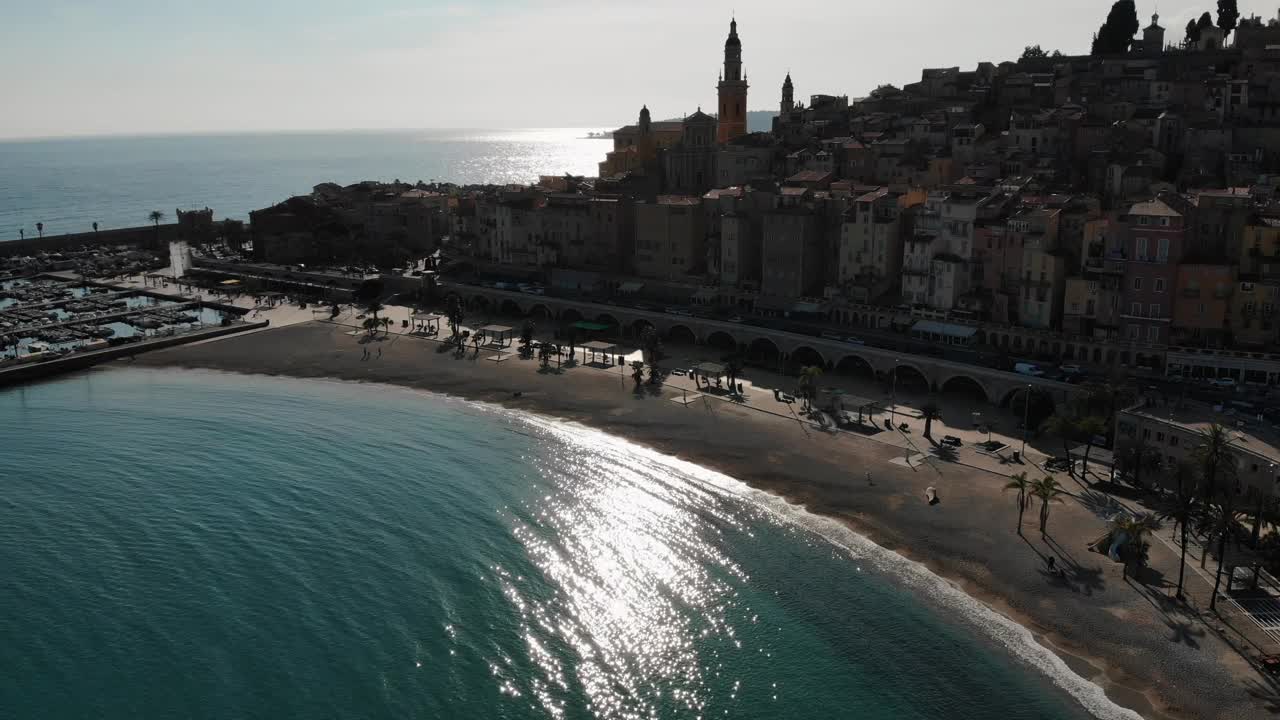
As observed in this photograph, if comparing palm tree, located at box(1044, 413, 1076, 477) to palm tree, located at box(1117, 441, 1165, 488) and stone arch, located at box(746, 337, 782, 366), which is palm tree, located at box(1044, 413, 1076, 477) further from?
stone arch, located at box(746, 337, 782, 366)

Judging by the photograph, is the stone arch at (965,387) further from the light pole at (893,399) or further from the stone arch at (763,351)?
the stone arch at (763,351)

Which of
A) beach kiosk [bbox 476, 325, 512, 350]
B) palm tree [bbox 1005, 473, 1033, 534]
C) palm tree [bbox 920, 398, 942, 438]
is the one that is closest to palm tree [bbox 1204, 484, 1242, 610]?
palm tree [bbox 1005, 473, 1033, 534]

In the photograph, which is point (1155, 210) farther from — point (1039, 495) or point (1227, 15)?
point (1227, 15)

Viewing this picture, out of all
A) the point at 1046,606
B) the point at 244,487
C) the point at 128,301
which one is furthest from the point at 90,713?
the point at 128,301

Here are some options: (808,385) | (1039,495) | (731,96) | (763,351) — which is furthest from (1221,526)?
(731,96)

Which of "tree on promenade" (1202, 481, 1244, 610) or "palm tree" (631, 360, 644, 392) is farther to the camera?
"palm tree" (631, 360, 644, 392)

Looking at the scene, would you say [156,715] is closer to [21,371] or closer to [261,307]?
[21,371]

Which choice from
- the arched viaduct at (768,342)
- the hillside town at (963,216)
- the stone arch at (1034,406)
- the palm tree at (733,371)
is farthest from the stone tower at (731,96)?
the stone arch at (1034,406)
